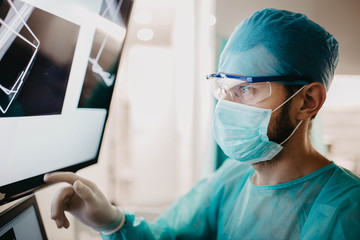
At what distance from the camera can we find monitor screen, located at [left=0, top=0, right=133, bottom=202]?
0.61 meters

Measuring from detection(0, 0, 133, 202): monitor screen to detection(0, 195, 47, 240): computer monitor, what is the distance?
0.15ft

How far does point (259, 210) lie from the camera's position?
918 millimetres

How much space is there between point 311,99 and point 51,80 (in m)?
0.85

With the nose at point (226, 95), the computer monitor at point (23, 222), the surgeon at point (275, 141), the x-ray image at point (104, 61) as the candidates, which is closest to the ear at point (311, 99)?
the surgeon at point (275, 141)

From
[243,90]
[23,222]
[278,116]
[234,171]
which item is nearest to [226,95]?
[243,90]

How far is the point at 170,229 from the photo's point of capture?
109cm

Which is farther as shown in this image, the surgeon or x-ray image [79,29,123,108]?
x-ray image [79,29,123,108]

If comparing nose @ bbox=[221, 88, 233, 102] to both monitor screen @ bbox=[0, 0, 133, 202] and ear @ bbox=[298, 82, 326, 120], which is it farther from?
monitor screen @ bbox=[0, 0, 133, 202]

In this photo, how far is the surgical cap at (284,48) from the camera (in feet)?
2.62

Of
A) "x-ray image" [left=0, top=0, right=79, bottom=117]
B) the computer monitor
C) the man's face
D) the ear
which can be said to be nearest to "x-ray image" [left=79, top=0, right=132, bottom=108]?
"x-ray image" [left=0, top=0, right=79, bottom=117]

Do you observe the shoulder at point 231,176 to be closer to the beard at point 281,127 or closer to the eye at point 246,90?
the beard at point 281,127

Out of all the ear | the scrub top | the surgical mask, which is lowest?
the scrub top

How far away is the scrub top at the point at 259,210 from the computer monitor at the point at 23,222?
0.26 m

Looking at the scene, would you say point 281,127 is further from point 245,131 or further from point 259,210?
point 259,210
